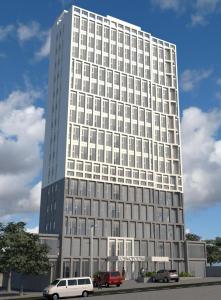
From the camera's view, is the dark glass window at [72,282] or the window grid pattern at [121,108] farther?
the window grid pattern at [121,108]

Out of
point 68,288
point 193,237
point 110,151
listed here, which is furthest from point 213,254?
point 68,288

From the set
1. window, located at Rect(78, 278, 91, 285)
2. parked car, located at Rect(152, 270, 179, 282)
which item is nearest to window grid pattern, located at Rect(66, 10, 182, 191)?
parked car, located at Rect(152, 270, 179, 282)

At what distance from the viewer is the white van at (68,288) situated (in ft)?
135

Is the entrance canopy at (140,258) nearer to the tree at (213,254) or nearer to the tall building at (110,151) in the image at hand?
the tall building at (110,151)

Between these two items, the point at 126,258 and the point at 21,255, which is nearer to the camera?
the point at 21,255

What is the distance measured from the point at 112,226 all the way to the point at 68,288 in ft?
148

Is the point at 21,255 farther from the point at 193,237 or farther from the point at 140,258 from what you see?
the point at 193,237

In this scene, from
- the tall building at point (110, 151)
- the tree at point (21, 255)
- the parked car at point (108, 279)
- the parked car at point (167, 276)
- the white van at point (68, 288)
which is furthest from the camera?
the tall building at point (110, 151)

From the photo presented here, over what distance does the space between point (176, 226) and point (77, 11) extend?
5745 cm

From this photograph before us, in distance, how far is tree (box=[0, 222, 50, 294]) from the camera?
5488 cm

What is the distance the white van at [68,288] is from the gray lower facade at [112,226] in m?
37.0

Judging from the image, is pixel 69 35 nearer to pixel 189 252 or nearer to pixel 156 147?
pixel 156 147

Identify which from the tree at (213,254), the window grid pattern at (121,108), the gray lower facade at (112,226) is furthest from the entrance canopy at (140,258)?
the tree at (213,254)

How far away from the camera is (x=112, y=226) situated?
86.6m
